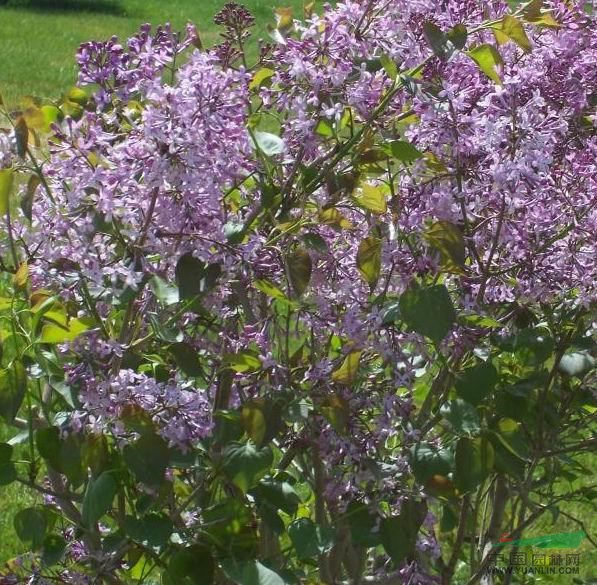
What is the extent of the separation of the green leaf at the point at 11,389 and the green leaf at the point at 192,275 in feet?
0.81

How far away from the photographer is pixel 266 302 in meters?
1.92

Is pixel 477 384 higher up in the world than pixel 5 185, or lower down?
lower down

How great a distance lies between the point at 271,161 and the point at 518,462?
579 mm

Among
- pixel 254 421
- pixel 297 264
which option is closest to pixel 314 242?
pixel 297 264

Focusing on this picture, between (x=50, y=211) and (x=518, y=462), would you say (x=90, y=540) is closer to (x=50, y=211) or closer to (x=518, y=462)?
(x=50, y=211)

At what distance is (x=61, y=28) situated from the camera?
579 inches

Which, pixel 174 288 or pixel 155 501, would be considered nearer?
pixel 174 288

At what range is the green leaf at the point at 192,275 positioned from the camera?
151 cm

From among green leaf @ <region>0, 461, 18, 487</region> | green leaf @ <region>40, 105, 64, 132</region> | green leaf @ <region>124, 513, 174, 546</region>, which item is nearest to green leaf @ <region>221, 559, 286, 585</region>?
green leaf @ <region>124, 513, 174, 546</region>

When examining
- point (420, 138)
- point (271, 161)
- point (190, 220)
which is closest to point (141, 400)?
point (190, 220)

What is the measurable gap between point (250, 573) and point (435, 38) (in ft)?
2.64

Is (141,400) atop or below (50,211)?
below

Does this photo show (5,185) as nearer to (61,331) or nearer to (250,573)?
(61,331)

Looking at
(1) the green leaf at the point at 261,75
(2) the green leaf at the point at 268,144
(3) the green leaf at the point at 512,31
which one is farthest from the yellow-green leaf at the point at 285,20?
(3) the green leaf at the point at 512,31
